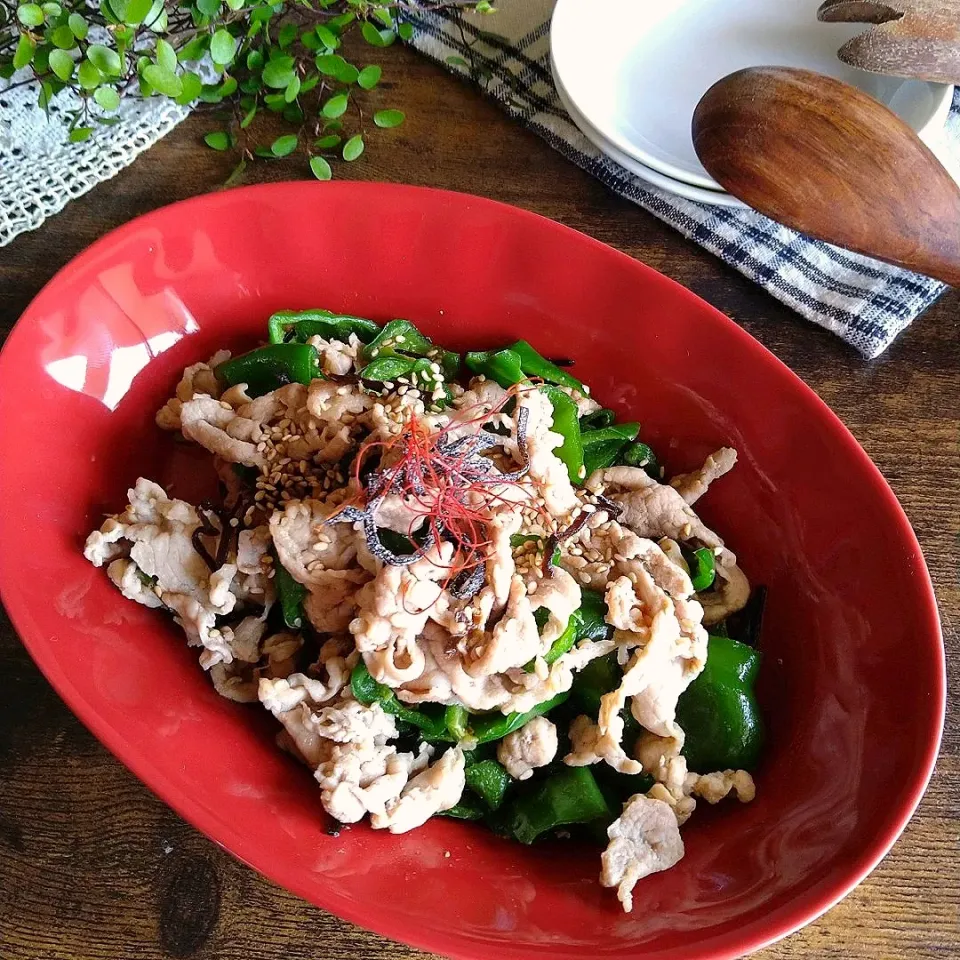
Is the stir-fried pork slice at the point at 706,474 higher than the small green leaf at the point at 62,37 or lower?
lower

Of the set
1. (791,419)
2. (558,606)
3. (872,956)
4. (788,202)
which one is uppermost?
(788,202)

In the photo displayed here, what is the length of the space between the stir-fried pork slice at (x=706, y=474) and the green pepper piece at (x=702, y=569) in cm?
13

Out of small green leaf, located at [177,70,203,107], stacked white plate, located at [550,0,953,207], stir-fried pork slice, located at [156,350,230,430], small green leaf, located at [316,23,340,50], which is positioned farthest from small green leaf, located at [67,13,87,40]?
stacked white plate, located at [550,0,953,207]

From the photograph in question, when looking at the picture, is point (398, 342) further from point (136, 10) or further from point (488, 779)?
point (488, 779)

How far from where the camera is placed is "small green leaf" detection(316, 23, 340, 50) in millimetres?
2246

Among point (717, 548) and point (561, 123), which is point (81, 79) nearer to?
point (561, 123)

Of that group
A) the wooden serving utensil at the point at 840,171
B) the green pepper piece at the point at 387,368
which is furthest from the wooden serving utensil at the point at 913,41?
the green pepper piece at the point at 387,368

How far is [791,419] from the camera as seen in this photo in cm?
190

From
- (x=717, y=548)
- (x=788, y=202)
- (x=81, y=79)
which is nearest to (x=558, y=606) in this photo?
(x=717, y=548)

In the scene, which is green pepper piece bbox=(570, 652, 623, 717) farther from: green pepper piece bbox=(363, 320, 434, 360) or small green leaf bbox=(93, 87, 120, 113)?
small green leaf bbox=(93, 87, 120, 113)

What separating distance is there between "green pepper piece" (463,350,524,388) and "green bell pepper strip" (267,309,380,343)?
25cm

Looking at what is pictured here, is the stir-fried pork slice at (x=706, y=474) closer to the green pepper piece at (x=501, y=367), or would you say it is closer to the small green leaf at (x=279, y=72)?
the green pepper piece at (x=501, y=367)

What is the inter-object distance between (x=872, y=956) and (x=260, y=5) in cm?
256

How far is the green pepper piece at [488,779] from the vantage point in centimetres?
176
